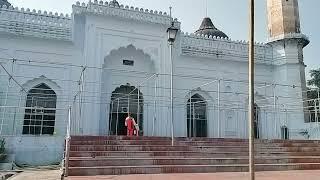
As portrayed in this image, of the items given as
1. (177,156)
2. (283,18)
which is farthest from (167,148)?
(283,18)

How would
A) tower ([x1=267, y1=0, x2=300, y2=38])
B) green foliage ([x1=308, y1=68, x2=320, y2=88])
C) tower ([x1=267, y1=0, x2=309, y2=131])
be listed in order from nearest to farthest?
tower ([x1=267, y1=0, x2=309, y2=131]) → tower ([x1=267, y1=0, x2=300, y2=38]) → green foliage ([x1=308, y1=68, x2=320, y2=88])

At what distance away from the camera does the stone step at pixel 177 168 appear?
5953 millimetres

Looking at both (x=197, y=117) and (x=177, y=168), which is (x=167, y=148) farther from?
(x=197, y=117)

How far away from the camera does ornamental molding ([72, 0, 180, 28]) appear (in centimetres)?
1348

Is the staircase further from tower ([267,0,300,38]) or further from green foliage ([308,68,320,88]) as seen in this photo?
green foliage ([308,68,320,88])

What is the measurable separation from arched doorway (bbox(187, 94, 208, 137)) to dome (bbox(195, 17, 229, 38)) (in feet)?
22.2

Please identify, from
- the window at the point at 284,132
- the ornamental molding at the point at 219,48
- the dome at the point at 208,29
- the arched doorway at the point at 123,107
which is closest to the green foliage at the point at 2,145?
the arched doorway at the point at 123,107

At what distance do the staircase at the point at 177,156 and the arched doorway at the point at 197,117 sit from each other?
17.6 ft

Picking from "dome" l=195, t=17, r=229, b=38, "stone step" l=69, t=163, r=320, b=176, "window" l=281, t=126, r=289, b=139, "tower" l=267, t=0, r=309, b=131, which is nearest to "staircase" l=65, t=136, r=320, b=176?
"stone step" l=69, t=163, r=320, b=176

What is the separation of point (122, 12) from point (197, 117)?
5323mm

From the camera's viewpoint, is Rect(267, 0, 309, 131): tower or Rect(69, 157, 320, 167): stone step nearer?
Rect(69, 157, 320, 167): stone step

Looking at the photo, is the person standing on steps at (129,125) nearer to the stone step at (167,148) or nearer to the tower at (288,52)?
the stone step at (167,148)

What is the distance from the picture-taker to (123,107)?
1418 centimetres

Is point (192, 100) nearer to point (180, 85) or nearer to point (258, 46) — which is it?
point (180, 85)
